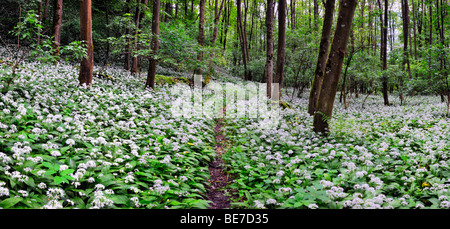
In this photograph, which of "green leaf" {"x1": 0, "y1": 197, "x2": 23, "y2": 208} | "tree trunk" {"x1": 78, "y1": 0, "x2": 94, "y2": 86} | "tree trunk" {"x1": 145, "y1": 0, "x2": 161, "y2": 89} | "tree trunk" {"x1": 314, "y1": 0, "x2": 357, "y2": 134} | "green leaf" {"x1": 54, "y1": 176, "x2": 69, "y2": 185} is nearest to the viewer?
"green leaf" {"x1": 0, "y1": 197, "x2": 23, "y2": 208}

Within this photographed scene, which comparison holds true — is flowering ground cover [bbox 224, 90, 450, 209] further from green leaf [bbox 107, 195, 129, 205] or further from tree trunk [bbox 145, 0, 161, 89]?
tree trunk [bbox 145, 0, 161, 89]

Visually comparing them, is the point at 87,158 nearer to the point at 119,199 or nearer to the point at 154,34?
the point at 119,199

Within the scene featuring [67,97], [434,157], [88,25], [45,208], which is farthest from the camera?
[88,25]

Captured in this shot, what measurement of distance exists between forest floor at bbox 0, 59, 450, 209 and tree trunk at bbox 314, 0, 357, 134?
1.67ft

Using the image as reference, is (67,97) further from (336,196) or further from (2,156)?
(336,196)

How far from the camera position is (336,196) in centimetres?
348

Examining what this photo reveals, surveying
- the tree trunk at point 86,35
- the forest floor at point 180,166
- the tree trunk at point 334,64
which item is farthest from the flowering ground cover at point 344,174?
the tree trunk at point 86,35

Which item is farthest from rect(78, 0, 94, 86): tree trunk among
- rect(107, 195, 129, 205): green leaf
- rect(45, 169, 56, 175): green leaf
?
rect(107, 195, 129, 205): green leaf

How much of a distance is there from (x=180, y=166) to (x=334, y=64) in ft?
16.7

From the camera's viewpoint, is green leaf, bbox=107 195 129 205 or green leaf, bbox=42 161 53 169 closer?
green leaf, bbox=107 195 129 205

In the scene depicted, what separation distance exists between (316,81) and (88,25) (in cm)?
821

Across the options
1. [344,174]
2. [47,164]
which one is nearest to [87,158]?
[47,164]

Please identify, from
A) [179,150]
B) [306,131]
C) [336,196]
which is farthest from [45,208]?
[306,131]

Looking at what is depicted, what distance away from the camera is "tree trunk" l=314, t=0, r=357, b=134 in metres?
6.61
